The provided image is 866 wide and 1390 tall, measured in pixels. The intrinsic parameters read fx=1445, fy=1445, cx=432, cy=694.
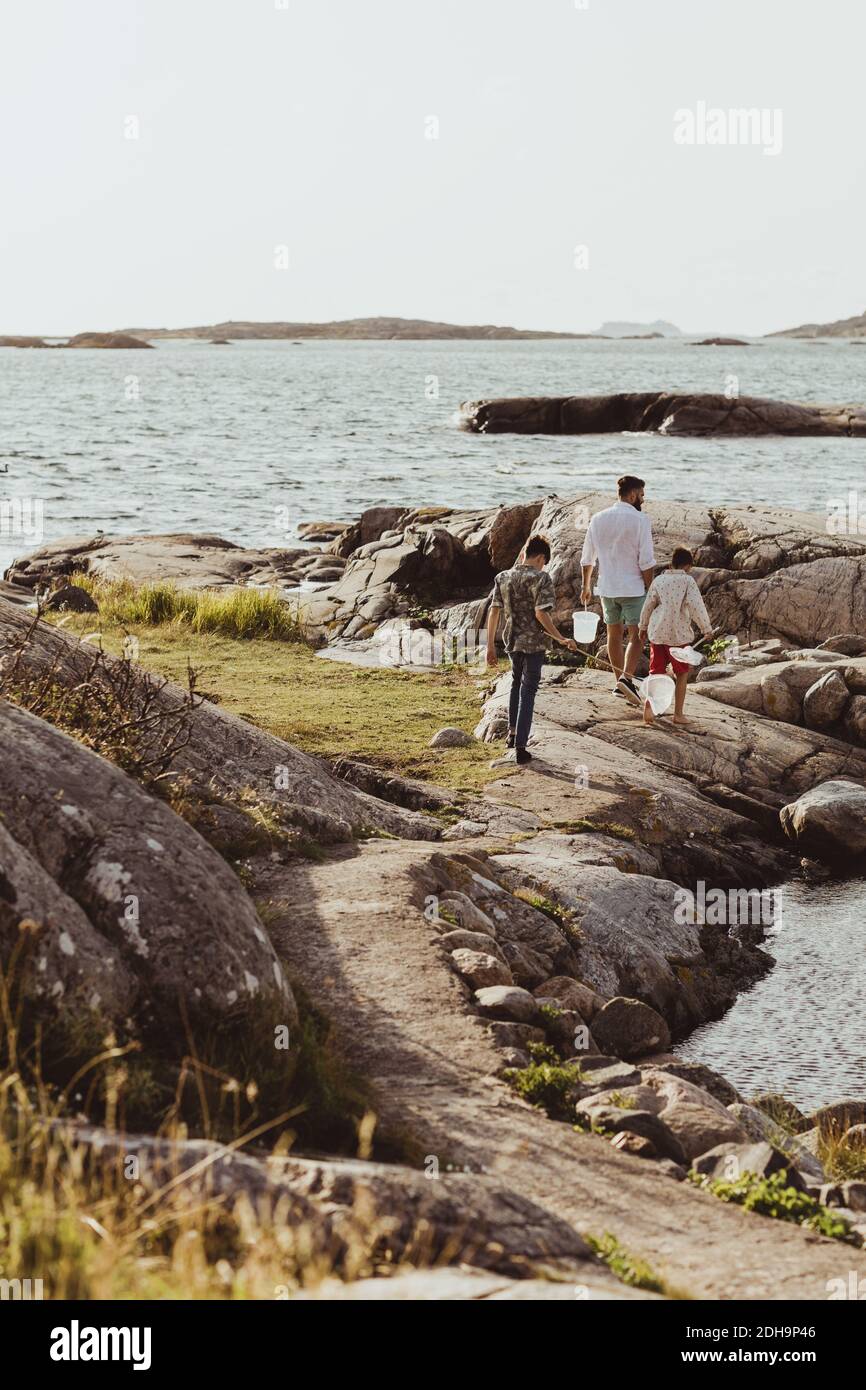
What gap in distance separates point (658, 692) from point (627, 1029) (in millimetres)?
7344

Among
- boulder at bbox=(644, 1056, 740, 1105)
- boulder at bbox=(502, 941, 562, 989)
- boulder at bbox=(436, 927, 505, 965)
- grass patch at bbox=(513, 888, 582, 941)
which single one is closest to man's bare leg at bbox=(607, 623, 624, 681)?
grass patch at bbox=(513, 888, 582, 941)

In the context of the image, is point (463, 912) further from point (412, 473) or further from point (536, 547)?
point (412, 473)

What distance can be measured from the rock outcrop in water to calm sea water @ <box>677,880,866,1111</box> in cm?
5976

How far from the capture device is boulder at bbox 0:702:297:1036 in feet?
20.8

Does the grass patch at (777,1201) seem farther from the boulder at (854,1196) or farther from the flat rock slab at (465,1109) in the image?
the boulder at (854,1196)

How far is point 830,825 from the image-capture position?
1448cm

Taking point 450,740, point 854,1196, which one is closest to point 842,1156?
point 854,1196

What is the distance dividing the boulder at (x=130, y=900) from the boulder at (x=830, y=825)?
8632mm

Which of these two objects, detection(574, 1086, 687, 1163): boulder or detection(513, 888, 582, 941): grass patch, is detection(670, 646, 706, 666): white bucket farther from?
detection(574, 1086, 687, 1163): boulder

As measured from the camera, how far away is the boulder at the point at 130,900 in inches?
250

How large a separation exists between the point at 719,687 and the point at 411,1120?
11986 mm

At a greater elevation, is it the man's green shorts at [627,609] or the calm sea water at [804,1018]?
the man's green shorts at [627,609]

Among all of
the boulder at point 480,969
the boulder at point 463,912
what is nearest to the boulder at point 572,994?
the boulder at point 463,912

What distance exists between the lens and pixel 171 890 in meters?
6.84
